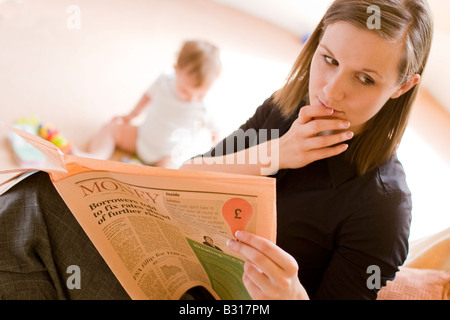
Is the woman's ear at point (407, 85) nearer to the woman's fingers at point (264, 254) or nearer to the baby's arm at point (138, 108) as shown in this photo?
the woman's fingers at point (264, 254)

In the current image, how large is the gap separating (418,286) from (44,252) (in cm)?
63

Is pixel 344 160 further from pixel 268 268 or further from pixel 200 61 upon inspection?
pixel 200 61

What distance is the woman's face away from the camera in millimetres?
595

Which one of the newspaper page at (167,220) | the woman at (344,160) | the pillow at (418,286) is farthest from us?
the pillow at (418,286)

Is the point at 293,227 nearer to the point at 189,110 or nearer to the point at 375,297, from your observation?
the point at 375,297

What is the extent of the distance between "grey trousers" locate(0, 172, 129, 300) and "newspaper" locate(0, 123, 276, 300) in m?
0.05

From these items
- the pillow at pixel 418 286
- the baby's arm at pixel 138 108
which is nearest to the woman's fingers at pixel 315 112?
the pillow at pixel 418 286

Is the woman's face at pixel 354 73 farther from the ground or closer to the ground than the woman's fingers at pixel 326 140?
farther from the ground

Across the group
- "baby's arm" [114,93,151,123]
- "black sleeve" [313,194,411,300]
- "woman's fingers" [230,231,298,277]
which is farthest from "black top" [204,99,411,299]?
"baby's arm" [114,93,151,123]

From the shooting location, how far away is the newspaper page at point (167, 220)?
0.49m

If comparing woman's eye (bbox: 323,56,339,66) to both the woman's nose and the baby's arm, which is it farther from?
the baby's arm

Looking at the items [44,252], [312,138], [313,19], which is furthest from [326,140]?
[313,19]

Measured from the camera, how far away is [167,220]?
593 mm

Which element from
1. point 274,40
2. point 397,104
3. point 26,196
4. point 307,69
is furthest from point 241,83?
point 26,196
